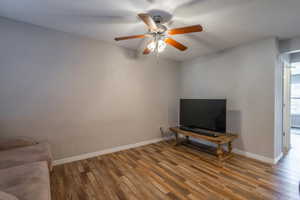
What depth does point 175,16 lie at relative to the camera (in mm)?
1952

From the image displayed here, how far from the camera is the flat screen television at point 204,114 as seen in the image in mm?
2841

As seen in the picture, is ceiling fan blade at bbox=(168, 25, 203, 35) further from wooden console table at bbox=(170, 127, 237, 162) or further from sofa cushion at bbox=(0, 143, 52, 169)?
sofa cushion at bbox=(0, 143, 52, 169)

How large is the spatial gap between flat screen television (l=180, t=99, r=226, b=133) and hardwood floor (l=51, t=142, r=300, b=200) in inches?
27.1

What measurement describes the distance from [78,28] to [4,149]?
2162 millimetres

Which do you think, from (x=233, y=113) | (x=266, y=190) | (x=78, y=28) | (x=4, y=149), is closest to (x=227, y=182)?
(x=266, y=190)

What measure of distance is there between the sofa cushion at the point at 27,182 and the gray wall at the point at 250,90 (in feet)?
11.3

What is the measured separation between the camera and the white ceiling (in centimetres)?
Answer: 170

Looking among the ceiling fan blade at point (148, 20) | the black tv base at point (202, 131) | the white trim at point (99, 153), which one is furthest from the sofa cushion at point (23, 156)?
the black tv base at point (202, 131)

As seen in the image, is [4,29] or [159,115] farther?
[159,115]

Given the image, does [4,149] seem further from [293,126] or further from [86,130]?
[293,126]

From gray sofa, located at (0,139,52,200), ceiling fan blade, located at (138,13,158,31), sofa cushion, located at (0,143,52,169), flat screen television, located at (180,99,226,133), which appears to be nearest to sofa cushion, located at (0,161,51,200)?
gray sofa, located at (0,139,52,200)

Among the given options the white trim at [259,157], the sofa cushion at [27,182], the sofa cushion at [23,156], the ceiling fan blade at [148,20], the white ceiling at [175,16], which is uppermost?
the white ceiling at [175,16]

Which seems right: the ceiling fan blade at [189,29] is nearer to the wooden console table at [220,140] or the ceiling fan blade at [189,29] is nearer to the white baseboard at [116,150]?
the wooden console table at [220,140]

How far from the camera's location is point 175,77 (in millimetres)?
4215
